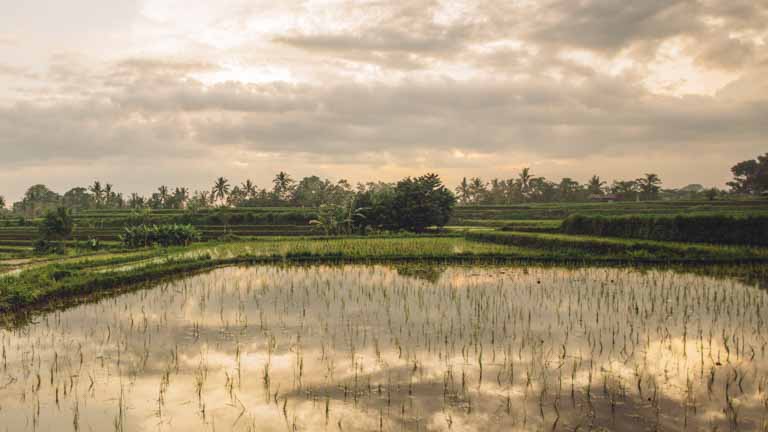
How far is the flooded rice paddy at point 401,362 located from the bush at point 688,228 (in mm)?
7848

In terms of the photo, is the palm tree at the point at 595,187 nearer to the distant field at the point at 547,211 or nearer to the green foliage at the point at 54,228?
the distant field at the point at 547,211

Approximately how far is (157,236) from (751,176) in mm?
69848

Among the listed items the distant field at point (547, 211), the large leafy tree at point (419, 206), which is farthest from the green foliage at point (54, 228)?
the distant field at point (547, 211)

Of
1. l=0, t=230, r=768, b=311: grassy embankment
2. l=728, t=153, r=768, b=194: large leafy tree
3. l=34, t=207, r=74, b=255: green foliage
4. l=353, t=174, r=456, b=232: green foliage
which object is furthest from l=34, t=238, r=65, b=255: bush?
l=728, t=153, r=768, b=194: large leafy tree

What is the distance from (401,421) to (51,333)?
807 cm

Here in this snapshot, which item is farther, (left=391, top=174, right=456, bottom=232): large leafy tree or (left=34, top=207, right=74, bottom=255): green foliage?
(left=391, top=174, right=456, bottom=232): large leafy tree

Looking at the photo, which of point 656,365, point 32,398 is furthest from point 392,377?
point 32,398

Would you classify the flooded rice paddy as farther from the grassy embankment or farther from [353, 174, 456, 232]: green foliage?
[353, 174, 456, 232]: green foliage

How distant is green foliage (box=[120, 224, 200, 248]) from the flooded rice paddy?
19224 mm

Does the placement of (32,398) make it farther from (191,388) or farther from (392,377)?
(392,377)

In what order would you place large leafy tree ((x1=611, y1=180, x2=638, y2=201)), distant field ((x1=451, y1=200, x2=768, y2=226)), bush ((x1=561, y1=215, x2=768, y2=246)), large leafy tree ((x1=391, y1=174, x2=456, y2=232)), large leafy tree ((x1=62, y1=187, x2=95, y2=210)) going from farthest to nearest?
large leafy tree ((x1=62, y1=187, x2=95, y2=210)) < large leafy tree ((x1=611, y1=180, x2=638, y2=201)) < distant field ((x1=451, y1=200, x2=768, y2=226)) < large leafy tree ((x1=391, y1=174, x2=456, y2=232)) < bush ((x1=561, y1=215, x2=768, y2=246))

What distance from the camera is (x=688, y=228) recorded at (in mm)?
21156

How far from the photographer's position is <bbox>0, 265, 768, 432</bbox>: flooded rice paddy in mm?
5805

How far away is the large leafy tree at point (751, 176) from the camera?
56.7m
